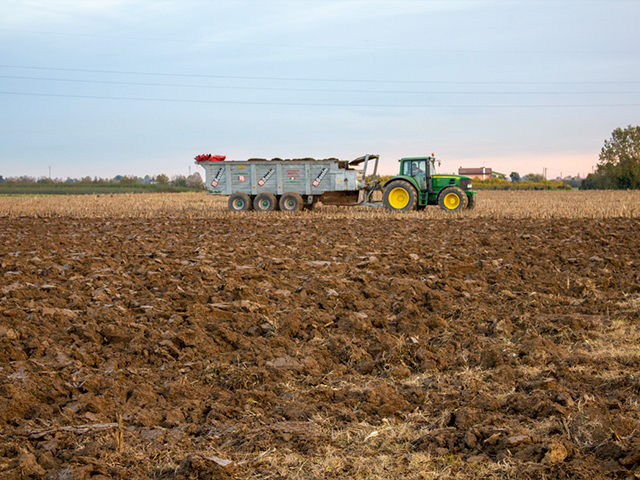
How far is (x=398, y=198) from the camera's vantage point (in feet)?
64.6

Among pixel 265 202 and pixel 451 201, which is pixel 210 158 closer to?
pixel 265 202

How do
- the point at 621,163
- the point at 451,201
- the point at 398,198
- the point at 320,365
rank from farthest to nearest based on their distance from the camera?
the point at 621,163, the point at 398,198, the point at 451,201, the point at 320,365

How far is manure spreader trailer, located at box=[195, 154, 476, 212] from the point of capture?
64.0 ft

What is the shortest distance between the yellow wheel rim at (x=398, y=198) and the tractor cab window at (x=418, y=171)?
2.10 feet

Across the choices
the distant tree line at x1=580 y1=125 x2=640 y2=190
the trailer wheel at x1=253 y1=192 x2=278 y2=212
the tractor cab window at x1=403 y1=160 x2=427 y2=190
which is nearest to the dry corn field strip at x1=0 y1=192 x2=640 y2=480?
the tractor cab window at x1=403 y1=160 x2=427 y2=190

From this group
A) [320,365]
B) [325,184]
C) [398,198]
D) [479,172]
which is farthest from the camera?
[479,172]

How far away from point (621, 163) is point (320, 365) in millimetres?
58367

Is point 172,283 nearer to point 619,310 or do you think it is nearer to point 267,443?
point 267,443

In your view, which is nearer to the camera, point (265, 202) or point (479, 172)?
point (265, 202)

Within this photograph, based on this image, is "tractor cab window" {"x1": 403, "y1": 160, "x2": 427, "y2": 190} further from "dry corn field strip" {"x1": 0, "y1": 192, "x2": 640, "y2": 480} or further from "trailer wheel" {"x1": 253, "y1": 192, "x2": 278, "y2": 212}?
"dry corn field strip" {"x1": 0, "y1": 192, "x2": 640, "y2": 480}

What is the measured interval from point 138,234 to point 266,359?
9.50 meters

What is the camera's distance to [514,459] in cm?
324

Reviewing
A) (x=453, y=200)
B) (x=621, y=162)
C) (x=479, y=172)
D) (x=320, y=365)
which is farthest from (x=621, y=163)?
(x=320, y=365)

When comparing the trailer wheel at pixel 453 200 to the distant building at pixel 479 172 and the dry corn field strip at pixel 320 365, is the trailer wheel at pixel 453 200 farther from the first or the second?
the distant building at pixel 479 172
